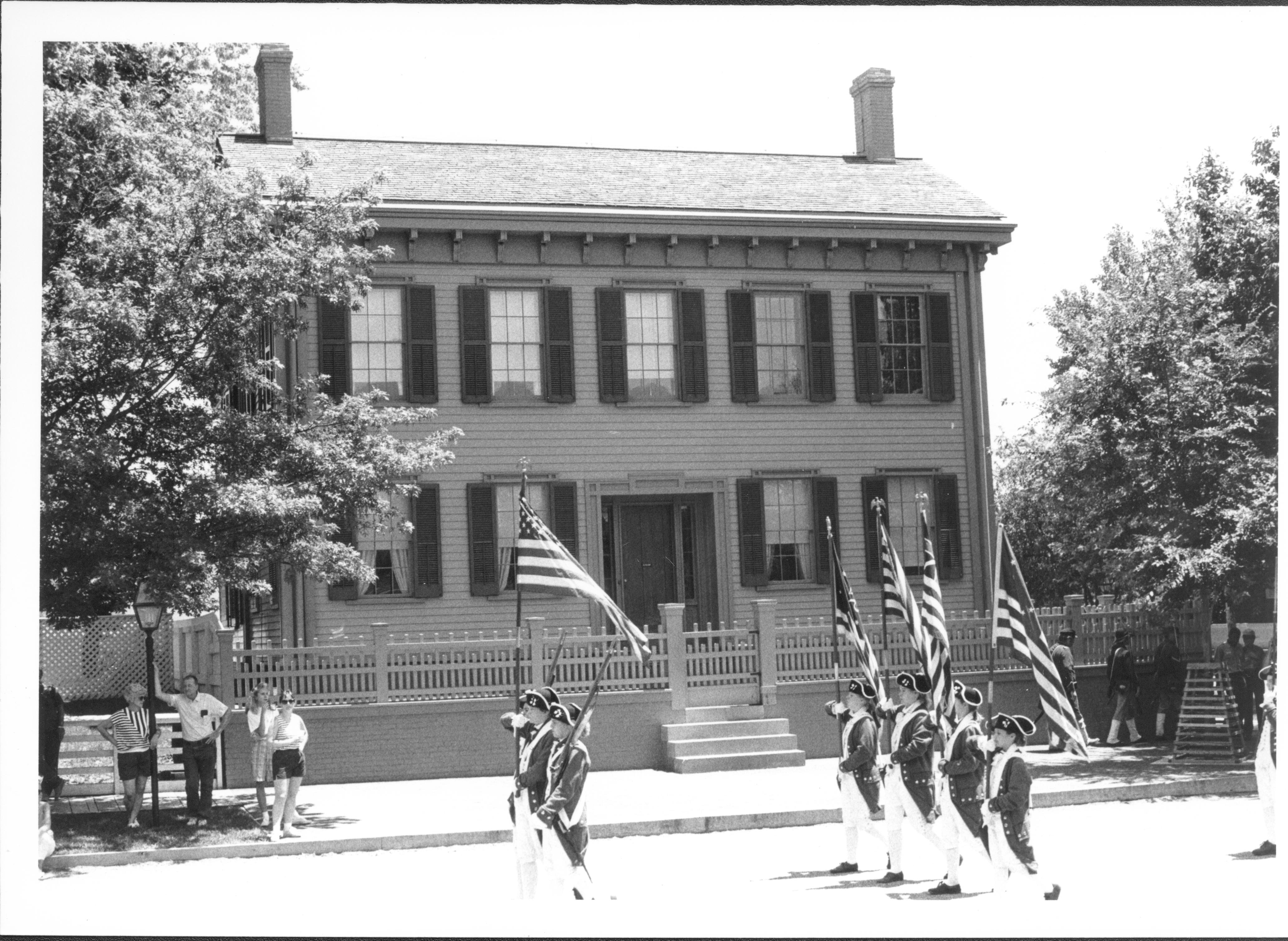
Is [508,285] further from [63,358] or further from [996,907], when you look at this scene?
[996,907]

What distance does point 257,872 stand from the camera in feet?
45.5

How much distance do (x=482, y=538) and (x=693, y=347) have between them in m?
3.98

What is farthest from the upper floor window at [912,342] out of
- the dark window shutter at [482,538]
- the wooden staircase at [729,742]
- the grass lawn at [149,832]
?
the grass lawn at [149,832]

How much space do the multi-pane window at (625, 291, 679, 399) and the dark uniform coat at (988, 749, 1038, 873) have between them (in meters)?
11.5

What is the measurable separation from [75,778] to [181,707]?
304cm

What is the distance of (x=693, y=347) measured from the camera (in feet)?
73.3

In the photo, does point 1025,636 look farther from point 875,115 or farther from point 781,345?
point 875,115

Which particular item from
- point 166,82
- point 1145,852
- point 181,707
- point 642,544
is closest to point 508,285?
point 642,544

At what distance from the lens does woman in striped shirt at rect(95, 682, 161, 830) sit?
51.7 feet

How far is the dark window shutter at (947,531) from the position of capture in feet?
75.3

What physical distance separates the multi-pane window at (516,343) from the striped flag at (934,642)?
8.34m

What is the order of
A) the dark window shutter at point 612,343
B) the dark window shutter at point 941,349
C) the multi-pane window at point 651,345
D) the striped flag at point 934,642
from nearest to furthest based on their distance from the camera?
the striped flag at point 934,642 → the dark window shutter at point 612,343 → the multi-pane window at point 651,345 → the dark window shutter at point 941,349

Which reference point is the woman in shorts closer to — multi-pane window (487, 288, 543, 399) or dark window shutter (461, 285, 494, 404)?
dark window shutter (461, 285, 494, 404)

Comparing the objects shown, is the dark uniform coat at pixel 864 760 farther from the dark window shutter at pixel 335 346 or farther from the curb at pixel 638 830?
the dark window shutter at pixel 335 346
